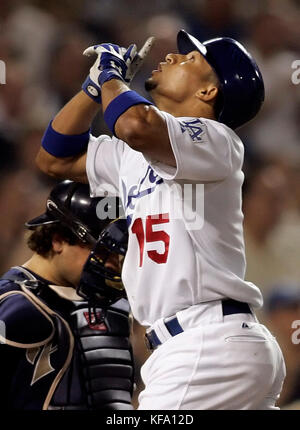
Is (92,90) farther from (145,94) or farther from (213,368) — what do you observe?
(145,94)

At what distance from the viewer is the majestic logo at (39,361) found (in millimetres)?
2084

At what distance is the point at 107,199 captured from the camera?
2.34 m

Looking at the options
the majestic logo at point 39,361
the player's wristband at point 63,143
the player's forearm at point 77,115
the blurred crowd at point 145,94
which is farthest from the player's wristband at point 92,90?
the blurred crowd at point 145,94

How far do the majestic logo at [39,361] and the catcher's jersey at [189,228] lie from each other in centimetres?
43

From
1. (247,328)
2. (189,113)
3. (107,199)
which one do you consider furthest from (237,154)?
(107,199)

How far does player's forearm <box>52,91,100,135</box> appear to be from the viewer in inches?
80.9

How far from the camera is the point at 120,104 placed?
1.67 m

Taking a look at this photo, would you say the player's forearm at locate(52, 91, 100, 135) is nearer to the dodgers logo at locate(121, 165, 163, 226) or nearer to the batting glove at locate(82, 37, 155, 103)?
the batting glove at locate(82, 37, 155, 103)

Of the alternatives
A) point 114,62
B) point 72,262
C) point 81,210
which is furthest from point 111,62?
point 72,262

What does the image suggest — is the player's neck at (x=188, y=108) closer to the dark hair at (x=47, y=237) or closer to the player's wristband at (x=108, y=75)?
the player's wristband at (x=108, y=75)

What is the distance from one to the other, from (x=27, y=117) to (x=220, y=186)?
2.09 m

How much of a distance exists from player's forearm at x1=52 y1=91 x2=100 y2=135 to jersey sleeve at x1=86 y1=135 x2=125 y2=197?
78 mm

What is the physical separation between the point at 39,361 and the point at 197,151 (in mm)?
870
